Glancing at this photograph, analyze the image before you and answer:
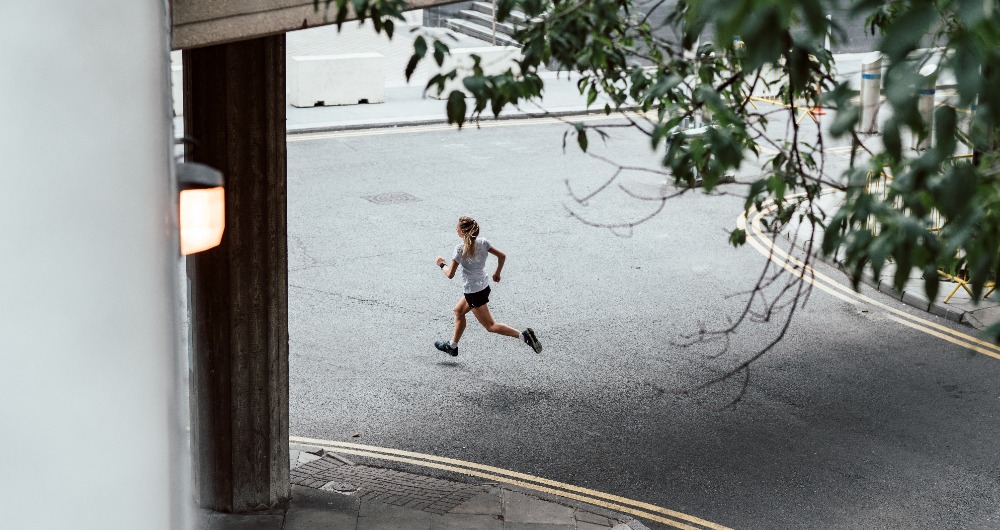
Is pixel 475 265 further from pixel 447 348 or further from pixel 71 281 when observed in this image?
pixel 71 281

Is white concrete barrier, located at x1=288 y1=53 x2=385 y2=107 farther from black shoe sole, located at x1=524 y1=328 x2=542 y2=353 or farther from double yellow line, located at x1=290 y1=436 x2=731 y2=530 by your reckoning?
double yellow line, located at x1=290 y1=436 x2=731 y2=530

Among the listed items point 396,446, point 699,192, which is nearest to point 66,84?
point 396,446

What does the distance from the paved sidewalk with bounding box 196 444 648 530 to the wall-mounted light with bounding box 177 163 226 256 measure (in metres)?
3.23

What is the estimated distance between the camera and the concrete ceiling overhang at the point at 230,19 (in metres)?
5.35

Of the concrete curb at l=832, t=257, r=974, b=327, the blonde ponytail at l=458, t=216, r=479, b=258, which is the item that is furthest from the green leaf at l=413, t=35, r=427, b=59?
the concrete curb at l=832, t=257, r=974, b=327

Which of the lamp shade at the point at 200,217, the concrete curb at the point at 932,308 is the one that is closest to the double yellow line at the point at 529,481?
the lamp shade at the point at 200,217

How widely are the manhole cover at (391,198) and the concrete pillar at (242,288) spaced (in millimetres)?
8914

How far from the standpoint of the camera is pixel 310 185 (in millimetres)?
17109

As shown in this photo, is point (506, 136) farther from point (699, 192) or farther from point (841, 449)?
point (841, 449)

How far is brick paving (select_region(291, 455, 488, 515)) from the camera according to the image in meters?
7.99

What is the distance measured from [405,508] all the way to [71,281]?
22.6ft

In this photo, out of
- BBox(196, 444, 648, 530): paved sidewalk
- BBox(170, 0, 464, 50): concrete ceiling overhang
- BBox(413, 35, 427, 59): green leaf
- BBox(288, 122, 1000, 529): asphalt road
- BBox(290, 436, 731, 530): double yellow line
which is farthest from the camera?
BBox(288, 122, 1000, 529): asphalt road

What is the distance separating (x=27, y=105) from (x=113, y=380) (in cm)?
38

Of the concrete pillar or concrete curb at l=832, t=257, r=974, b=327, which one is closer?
the concrete pillar
